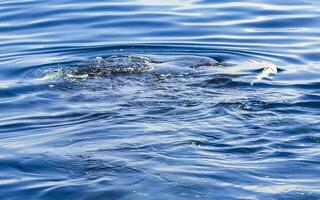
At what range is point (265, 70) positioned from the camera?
36.7 feet

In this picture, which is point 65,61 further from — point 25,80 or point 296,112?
point 296,112

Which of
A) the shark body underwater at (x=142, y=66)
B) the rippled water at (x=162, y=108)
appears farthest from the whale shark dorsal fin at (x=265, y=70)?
the rippled water at (x=162, y=108)

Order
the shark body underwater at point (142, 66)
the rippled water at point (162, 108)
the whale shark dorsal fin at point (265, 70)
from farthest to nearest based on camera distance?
the shark body underwater at point (142, 66) < the whale shark dorsal fin at point (265, 70) < the rippled water at point (162, 108)

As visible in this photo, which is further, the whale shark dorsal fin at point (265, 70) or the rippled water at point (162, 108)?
the whale shark dorsal fin at point (265, 70)

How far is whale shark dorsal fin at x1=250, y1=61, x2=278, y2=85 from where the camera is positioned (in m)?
10.7

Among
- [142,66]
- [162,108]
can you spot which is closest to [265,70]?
[142,66]

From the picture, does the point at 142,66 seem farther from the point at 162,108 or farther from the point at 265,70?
the point at 162,108

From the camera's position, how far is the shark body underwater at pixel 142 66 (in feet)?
35.8

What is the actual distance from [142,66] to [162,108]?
220cm

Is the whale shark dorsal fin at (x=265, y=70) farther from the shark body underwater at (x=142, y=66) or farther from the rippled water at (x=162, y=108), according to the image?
the rippled water at (x=162, y=108)

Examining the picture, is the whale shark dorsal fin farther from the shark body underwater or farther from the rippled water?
the rippled water

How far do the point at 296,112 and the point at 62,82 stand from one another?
308cm

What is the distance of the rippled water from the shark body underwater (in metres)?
0.07

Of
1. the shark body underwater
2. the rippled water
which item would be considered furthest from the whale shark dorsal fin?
the rippled water
